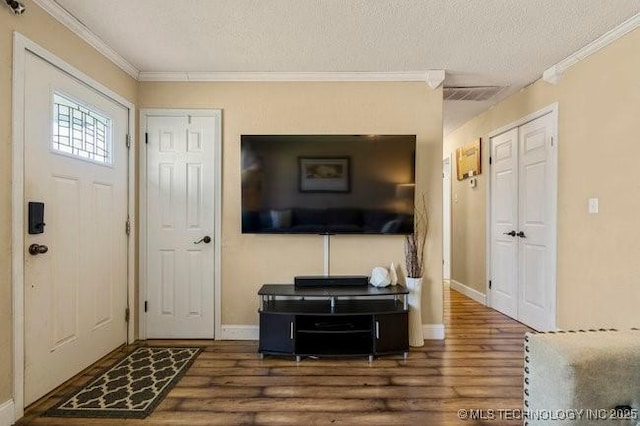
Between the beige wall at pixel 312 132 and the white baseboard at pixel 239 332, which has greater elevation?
the beige wall at pixel 312 132

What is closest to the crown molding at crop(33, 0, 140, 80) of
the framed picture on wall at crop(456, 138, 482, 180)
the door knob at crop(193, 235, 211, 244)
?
the door knob at crop(193, 235, 211, 244)

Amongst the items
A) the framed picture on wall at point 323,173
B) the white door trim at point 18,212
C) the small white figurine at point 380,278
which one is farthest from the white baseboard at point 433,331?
the white door trim at point 18,212

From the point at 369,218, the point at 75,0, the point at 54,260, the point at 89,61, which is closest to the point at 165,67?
the point at 89,61

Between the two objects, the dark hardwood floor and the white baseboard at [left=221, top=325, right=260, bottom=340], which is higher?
the white baseboard at [left=221, top=325, right=260, bottom=340]

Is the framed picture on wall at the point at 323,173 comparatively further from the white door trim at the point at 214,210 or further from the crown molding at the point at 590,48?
the crown molding at the point at 590,48

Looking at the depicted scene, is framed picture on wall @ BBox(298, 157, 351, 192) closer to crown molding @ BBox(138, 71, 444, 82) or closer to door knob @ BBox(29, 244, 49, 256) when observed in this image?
crown molding @ BBox(138, 71, 444, 82)

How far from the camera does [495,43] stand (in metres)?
2.77

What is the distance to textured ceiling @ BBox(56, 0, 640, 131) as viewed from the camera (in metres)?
2.30

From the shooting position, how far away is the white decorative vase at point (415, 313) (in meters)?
3.11

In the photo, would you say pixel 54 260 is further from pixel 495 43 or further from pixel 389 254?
pixel 495 43

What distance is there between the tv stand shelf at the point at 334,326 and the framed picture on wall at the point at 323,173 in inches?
34.0

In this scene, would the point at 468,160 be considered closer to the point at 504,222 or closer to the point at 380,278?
the point at 504,222

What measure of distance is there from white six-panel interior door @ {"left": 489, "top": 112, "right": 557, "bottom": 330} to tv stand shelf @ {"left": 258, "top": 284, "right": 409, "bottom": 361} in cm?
147

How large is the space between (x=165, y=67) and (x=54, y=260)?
1.82m
